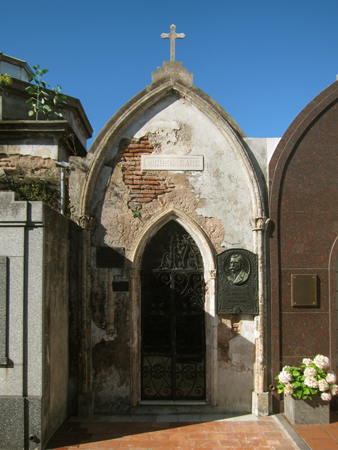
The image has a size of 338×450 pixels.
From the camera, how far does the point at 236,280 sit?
681 cm

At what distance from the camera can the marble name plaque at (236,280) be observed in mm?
6797

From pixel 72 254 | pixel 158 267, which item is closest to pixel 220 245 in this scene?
pixel 158 267

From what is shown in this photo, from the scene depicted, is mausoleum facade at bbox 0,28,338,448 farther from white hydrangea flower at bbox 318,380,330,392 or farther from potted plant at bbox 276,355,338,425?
white hydrangea flower at bbox 318,380,330,392

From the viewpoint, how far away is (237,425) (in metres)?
6.23

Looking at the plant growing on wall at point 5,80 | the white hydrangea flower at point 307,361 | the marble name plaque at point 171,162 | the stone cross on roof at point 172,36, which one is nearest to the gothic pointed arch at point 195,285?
the marble name plaque at point 171,162

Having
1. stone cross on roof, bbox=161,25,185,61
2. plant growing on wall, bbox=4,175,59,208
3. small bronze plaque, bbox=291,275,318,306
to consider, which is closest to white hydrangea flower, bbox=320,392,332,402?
small bronze plaque, bbox=291,275,318,306

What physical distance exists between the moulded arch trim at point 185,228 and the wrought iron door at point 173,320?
15cm

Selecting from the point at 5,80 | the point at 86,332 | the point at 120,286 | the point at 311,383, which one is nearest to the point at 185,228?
the point at 120,286

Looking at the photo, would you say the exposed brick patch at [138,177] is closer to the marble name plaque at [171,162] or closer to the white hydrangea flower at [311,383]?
the marble name plaque at [171,162]

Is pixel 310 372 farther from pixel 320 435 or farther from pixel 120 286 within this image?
pixel 120 286

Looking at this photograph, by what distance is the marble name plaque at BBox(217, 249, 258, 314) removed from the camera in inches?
268

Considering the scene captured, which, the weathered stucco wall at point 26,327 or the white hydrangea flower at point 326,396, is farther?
the white hydrangea flower at point 326,396

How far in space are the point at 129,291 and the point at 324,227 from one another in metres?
3.42

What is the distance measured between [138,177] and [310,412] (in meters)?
4.56
